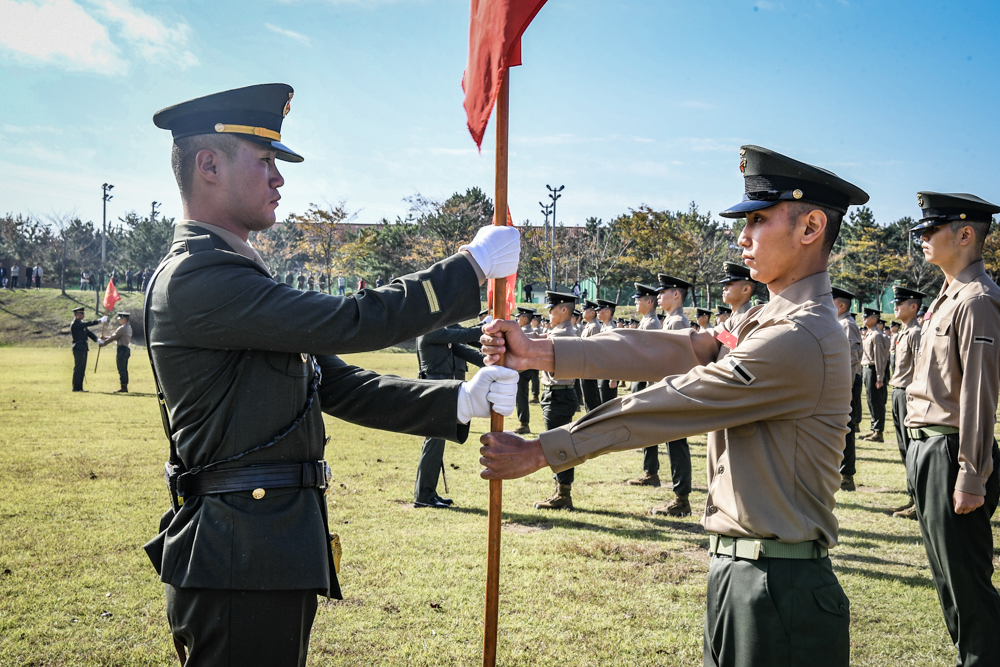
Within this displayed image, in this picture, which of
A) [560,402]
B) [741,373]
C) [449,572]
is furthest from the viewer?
[560,402]

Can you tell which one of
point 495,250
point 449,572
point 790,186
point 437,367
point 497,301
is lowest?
point 449,572

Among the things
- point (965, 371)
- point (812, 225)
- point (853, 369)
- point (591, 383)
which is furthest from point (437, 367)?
point (853, 369)

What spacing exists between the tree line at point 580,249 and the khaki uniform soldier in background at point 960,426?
38878mm

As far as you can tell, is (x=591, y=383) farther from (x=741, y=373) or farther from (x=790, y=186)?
(x=741, y=373)

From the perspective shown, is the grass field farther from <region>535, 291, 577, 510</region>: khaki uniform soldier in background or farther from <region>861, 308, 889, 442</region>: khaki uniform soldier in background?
<region>861, 308, 889, 442</region>: khaki uniform soldier in background

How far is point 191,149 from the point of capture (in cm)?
261

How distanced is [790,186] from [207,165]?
2.08 metres

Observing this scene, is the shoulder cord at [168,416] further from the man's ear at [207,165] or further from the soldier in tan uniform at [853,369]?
the soldier in tan uniform at [853,369]

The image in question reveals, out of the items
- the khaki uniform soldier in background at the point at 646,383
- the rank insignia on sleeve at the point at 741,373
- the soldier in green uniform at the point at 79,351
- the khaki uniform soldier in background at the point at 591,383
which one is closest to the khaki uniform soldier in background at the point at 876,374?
the khaki uniform soldier in background at the point at 646,383

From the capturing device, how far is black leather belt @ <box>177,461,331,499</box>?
234 centimetres

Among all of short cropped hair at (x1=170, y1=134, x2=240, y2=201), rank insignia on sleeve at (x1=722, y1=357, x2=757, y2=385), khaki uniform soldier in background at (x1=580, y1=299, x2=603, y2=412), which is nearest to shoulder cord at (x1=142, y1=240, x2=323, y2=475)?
short cropped hair at (x1=170, y1=134, x2=240, y2=201)

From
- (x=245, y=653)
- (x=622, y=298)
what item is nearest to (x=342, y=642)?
(x=245, y=653)

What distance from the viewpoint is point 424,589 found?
5.70 m

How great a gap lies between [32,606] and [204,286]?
4318 millimetres
